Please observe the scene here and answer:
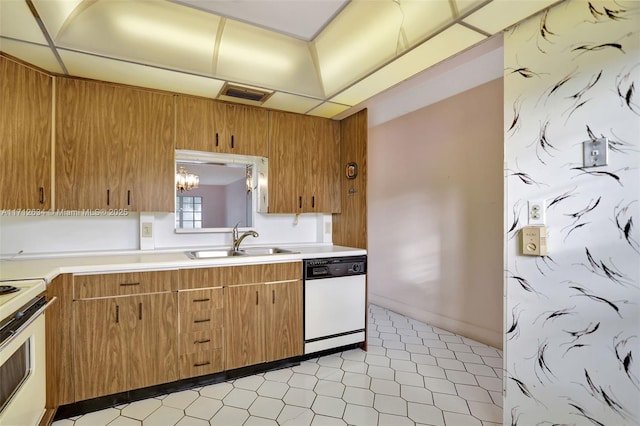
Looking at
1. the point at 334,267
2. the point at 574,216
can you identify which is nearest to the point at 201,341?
the point at 334,267

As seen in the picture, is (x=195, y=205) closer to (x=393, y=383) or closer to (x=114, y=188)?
(x=114, y=188)

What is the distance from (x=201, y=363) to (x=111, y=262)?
0.93 m

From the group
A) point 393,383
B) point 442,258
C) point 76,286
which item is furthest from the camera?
point 442,258

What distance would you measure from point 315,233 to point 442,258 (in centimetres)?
141

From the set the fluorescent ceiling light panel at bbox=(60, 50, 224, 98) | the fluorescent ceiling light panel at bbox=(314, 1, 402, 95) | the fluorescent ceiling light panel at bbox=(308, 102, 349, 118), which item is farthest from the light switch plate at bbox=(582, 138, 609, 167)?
the fluorescent ceiling light panel at bbox=(60, 50, 224, 98)

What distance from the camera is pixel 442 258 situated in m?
3.50

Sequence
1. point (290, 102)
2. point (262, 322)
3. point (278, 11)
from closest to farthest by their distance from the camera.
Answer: point (278, 11), point (262, 322), point (290, 102)

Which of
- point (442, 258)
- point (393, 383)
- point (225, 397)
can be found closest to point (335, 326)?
point (393, 383)

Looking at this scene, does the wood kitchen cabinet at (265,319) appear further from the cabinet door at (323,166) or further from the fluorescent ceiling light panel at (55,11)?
the fluorescent ceiling light panel at (55,11)

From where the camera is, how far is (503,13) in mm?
1599

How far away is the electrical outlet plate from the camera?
1630 millimetres

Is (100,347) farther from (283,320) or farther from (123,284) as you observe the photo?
(283,320)

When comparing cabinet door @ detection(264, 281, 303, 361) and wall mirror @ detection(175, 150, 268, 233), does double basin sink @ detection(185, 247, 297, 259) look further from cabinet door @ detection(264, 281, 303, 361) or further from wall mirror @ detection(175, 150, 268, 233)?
cabinet door @ detection(264, 281, 303, 361)

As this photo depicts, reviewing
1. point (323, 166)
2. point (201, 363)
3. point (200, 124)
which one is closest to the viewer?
point (201, 363)
